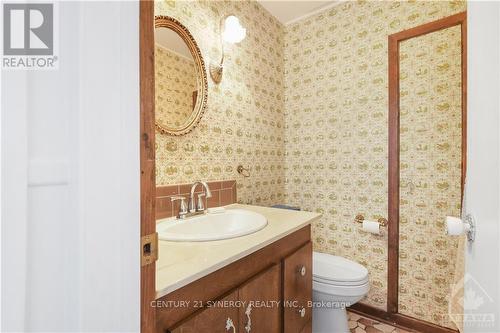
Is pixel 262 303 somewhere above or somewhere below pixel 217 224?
below

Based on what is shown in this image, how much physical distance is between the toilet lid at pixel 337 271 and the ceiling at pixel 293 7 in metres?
2.00

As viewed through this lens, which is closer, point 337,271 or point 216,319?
point 216,319

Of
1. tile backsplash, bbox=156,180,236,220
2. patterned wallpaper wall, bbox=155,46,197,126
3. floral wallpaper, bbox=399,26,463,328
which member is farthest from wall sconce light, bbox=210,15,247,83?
floral wallpaper, bbox=399,26,463,328

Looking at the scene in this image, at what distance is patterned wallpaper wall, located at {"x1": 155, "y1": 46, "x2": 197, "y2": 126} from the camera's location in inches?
50.8

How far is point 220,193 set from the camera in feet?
5.29

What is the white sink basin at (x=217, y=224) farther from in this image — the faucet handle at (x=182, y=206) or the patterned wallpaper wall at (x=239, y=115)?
the patterned wallpaper wall at (x=239, y=115)

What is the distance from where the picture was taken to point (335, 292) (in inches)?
57.7

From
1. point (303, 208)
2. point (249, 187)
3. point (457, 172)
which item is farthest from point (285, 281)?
point (457, 172)

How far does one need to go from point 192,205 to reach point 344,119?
4.48 ft

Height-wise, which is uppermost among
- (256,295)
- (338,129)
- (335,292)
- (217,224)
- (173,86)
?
(173,86)

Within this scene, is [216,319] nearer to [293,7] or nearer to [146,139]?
[146,139]

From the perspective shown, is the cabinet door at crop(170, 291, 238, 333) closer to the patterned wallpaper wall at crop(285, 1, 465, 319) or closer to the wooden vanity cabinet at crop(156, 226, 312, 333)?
the wooden vanity cabinet at crop(156, 226, 312, 333)

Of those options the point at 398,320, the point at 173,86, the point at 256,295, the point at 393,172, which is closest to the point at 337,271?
the point at 398,320

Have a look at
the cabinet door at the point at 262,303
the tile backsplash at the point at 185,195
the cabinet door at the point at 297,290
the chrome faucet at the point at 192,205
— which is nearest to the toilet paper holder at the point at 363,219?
the cabinet door at the point at 297,290
